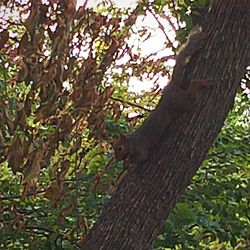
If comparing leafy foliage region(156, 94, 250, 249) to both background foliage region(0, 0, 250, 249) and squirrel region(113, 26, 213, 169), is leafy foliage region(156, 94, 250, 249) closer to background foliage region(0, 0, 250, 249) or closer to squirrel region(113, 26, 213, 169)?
background foliage region(0, 0, 250, 249)

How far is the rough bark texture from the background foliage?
212 mm

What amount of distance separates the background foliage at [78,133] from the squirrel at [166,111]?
12 centimetres

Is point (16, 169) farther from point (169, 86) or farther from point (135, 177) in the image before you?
point (169, 86)

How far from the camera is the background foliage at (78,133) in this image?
6.84 feet

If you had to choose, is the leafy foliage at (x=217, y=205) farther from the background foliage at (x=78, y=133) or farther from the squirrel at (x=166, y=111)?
the squirrel at (x=166, y=111)

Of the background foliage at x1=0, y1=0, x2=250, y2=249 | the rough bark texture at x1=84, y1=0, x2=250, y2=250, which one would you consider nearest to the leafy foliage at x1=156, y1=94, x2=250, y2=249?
the background foliage at x1=0, y1=0, x2=250, y2=249

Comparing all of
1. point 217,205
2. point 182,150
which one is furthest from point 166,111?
point 217,205

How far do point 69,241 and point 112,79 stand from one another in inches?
47.1

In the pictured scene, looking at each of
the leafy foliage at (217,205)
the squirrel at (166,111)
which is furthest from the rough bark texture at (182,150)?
the leafy foliage at (217,205)

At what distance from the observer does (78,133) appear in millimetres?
2828

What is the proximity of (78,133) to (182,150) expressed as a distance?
0.43 m

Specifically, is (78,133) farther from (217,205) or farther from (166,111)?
(217,205)

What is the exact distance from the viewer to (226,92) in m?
2.71

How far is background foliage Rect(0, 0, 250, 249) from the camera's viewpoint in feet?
6.84
